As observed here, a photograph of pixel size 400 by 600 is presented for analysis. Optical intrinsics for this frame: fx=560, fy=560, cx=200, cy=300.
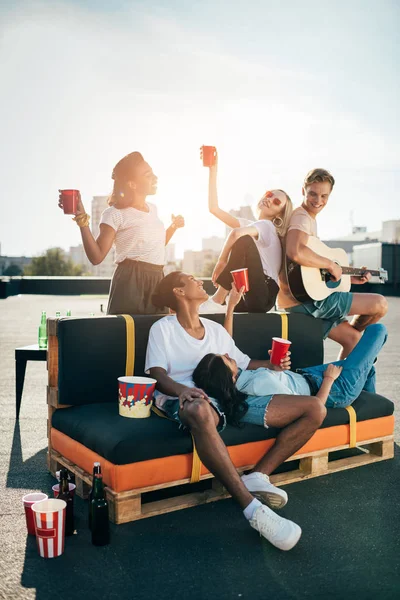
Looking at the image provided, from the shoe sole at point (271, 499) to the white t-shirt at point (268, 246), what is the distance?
218 cm

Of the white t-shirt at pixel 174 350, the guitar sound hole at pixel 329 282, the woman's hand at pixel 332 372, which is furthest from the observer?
the guitar sound hole at pixel 329 282

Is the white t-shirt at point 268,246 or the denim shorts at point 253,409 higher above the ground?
the white t-shirt at point 268,246

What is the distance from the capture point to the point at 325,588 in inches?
99.1

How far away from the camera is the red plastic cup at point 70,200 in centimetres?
385

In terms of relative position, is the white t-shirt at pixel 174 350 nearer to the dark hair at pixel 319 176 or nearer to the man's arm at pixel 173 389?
the man's arm at pixel 173 389

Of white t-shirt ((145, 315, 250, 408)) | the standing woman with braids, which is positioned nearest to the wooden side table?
the standing woman with braids

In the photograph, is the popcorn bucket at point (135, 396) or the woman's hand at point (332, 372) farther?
the woman's hand at point (332, 372)

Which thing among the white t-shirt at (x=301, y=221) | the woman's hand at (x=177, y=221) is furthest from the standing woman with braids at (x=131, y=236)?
the white t-shirt at (x=301, y=221)

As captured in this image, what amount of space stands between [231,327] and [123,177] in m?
1.43

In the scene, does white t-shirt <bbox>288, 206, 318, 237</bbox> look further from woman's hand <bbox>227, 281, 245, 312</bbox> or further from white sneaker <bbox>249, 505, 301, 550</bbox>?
white sneaker <bbox>249, 505, 301, 550</bbox>

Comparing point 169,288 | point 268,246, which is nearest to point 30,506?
point 169,288

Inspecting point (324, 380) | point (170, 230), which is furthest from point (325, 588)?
point (170, 230)

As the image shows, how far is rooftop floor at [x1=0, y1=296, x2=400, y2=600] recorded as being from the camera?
8.16ft

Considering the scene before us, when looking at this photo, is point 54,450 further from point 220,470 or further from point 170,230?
point 170,230
